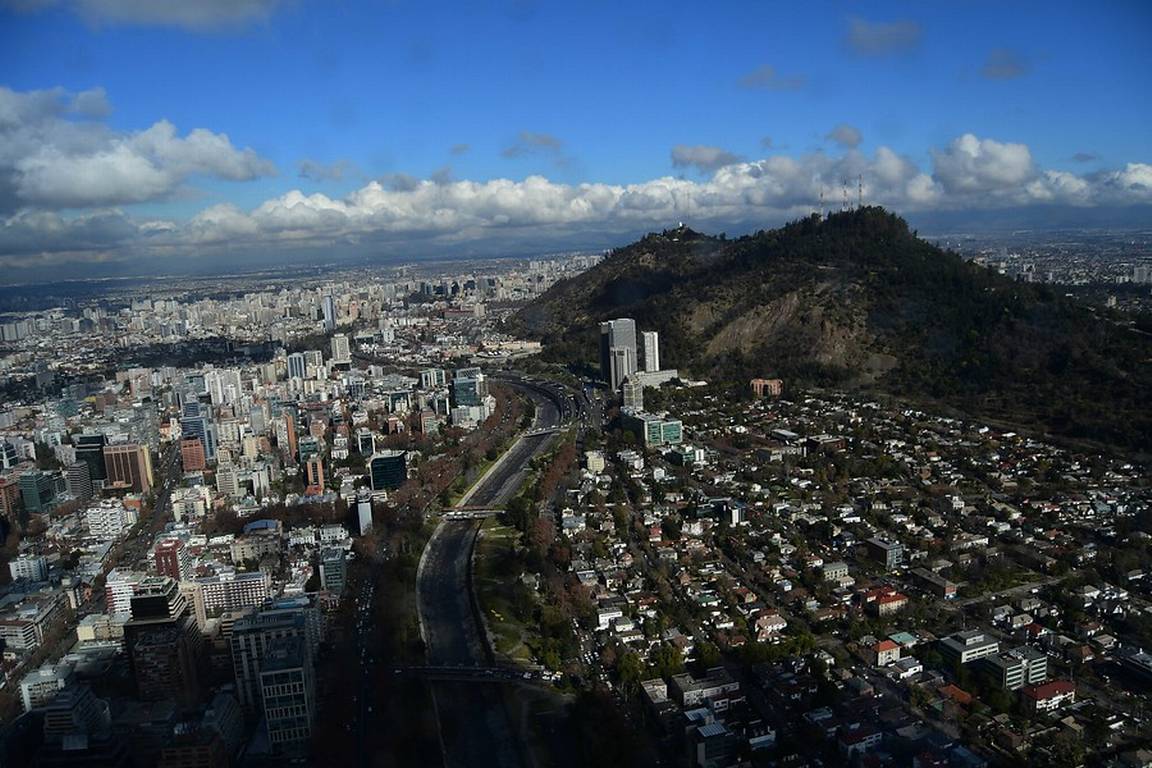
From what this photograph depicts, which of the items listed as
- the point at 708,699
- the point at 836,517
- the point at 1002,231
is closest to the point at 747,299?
the point at 836,517

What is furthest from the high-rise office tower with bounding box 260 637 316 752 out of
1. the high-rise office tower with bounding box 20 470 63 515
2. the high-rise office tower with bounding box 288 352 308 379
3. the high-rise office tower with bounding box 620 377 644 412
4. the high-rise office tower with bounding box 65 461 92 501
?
the high-rise office tower with bounding box 288 352 308 379

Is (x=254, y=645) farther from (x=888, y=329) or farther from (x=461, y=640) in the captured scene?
(x=888, y=329)

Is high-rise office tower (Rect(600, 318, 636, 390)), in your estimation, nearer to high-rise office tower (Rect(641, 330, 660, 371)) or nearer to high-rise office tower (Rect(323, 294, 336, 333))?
high-rise office tower (Rect(641, 330, 660, 371))

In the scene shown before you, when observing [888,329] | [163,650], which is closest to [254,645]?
[163,650]

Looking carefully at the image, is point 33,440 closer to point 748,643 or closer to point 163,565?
point 163,565

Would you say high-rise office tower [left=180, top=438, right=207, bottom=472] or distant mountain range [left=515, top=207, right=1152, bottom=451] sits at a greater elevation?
distant mountain range [left=515, top=207, right=1152, bottom=451]
